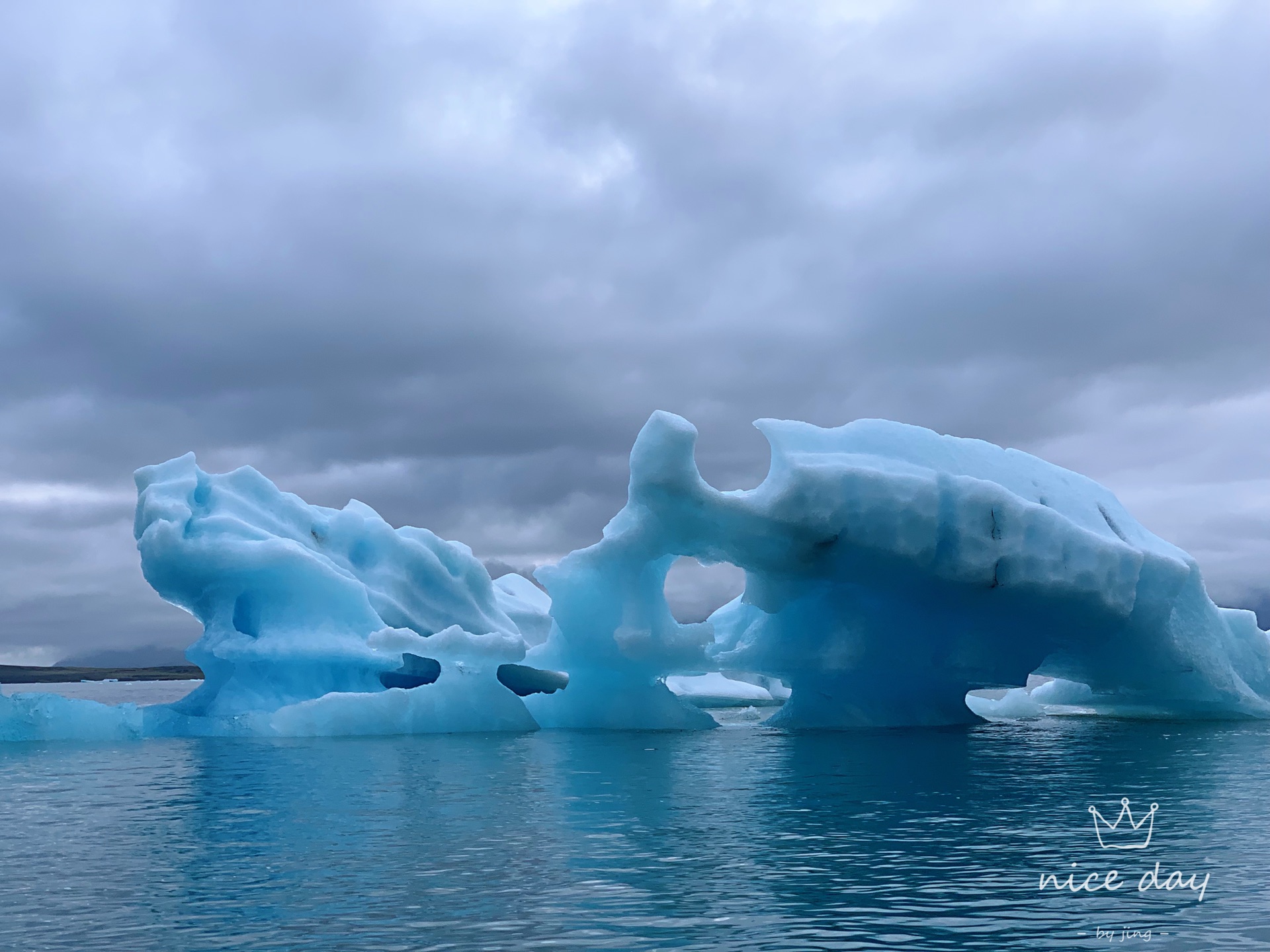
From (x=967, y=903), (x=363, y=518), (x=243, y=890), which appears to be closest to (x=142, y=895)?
(x=243, y=890)

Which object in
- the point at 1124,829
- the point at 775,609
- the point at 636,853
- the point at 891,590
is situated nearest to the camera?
the point at 636,853

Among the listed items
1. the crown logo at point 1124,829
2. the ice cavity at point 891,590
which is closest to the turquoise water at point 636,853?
the crown logo at point 1124,829

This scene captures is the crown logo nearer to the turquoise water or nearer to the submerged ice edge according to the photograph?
the turquoise water

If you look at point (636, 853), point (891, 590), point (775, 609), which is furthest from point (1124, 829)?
point (775, 609)

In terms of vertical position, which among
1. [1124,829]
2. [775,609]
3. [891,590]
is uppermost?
[891,590]

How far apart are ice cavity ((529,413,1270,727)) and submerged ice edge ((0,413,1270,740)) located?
4 centimetres

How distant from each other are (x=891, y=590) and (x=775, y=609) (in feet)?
6.62

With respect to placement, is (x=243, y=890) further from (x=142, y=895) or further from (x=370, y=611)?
(x=370, y=611)

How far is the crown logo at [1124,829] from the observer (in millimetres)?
8414

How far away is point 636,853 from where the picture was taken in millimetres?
8484

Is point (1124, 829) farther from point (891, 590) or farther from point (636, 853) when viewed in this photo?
point (891, 590)

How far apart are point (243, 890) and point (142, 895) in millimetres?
609

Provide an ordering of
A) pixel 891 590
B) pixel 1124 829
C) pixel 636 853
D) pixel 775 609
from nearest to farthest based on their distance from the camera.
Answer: pixel 636 853, pixel 1124 829, pixel 891 590, pixel 775 609

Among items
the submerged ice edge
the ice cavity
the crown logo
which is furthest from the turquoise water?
the submerged ice edge
